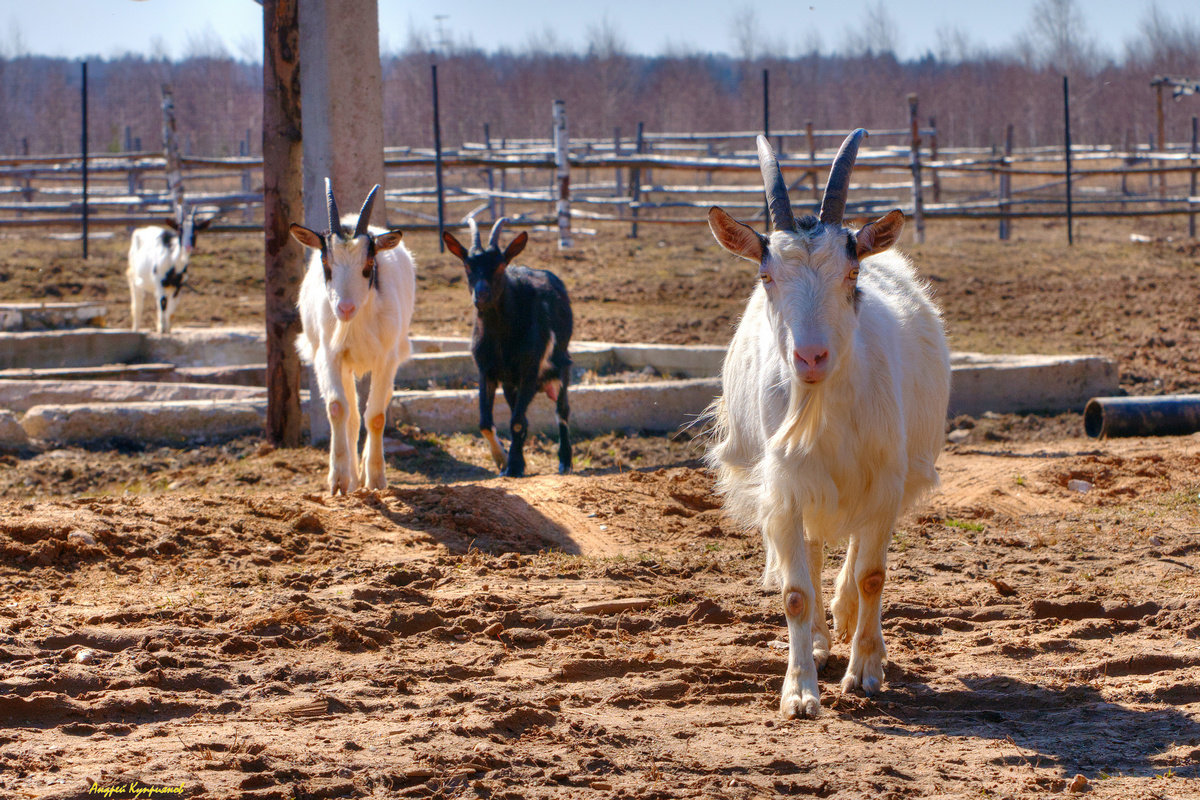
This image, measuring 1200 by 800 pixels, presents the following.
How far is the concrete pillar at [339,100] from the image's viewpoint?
30.7 ft

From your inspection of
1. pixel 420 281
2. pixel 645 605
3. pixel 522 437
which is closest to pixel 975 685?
pixel 645 605

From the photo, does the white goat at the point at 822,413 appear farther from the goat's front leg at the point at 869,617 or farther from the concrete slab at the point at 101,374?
the concrete slab at the point at 101,374

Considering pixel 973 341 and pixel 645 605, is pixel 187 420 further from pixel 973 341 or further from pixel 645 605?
pixel 973 341

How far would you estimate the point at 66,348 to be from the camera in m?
12.1

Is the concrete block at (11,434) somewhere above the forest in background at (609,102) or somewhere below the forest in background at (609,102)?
below

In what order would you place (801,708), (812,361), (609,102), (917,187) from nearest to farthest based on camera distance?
(812,361) < (801,708) < (917,187) < (609,102)

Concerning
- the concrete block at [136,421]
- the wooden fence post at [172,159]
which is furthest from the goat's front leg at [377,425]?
the wooden fence post at [172,159]

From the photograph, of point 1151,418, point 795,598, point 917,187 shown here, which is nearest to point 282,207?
point 795,598

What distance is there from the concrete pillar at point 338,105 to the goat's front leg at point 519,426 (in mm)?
1821

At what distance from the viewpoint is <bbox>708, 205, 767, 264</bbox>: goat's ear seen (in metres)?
4.22

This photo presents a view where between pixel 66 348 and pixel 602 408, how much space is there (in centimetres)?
625

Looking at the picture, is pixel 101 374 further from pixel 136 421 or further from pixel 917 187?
pixel 917 187

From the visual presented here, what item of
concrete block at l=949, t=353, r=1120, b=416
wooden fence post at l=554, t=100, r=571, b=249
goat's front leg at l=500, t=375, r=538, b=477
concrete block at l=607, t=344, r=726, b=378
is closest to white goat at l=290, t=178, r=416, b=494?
goat's front leg at l=500, t=375, r=538, b=477

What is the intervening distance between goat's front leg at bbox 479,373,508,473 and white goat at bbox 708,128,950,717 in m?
4.16
